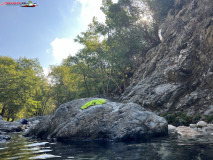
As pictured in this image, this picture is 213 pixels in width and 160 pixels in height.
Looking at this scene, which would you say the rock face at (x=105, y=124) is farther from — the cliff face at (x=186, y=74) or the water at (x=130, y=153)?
the cliff face at (x=186, y=74)

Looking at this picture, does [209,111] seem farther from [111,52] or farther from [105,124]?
[111,52]

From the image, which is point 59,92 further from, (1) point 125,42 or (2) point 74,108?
(2) point 74,108

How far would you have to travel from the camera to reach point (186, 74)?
18.3m

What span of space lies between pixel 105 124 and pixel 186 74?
12.5 meters

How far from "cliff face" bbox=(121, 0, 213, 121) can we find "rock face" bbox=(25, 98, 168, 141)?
266 inches

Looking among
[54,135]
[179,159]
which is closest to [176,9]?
[54,135]

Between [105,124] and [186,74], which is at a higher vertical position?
[186,74]

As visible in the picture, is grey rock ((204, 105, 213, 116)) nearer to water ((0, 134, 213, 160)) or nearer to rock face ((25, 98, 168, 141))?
rock face ((25, 98, 168, 141))

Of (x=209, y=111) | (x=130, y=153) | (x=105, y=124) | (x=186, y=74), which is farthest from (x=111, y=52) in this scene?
(x=130, y=153)

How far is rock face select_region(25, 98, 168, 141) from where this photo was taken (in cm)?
899

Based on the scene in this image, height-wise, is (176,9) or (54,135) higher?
(176,9)

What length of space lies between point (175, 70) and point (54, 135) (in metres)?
14.3

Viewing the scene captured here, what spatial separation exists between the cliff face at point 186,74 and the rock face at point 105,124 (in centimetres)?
676

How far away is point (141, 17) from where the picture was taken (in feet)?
106
